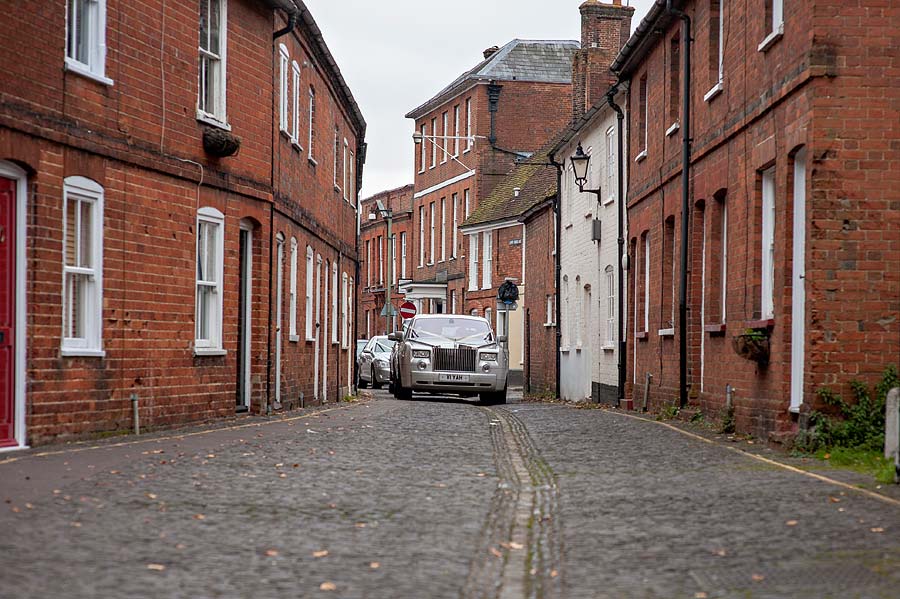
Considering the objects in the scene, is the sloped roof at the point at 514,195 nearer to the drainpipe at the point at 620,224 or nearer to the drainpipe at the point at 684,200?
the drainpipe at the point at 620,224

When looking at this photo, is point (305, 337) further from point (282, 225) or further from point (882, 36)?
point (882, 36)

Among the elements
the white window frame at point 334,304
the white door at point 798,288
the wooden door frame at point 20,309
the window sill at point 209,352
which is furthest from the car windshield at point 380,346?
the wooden door frame at point 20,309

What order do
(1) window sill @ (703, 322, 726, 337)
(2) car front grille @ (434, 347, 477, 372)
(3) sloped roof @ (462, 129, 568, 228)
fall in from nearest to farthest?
(1) window sill @ (703, 322, 726, 337)
(2) car front grille @ (434, 347, 477, 372)
(3) sloped roof @ (462, 129, 568, 228)

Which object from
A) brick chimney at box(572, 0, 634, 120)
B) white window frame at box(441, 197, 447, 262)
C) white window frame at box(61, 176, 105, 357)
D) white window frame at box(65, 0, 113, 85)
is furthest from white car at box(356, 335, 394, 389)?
white window frame at box(65, 0, 113, 85)

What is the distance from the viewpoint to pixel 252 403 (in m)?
20.8

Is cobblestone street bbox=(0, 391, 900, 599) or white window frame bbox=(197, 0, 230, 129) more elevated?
white window frame bbox=(197, 0, 230, 129)

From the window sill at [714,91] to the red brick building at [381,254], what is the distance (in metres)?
47.8

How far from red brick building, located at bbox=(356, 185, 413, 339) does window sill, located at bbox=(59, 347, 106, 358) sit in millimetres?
51567

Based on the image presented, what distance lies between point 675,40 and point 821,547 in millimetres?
16271

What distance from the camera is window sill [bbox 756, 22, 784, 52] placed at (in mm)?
15469

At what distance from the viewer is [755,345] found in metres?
15.6

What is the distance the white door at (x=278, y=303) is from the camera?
22172 millimetres

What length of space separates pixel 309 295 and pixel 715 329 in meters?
9.93

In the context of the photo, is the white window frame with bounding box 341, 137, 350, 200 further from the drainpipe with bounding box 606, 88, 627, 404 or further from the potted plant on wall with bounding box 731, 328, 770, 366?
the potted plant on wall with bounding box 731, 328, 770, 366
